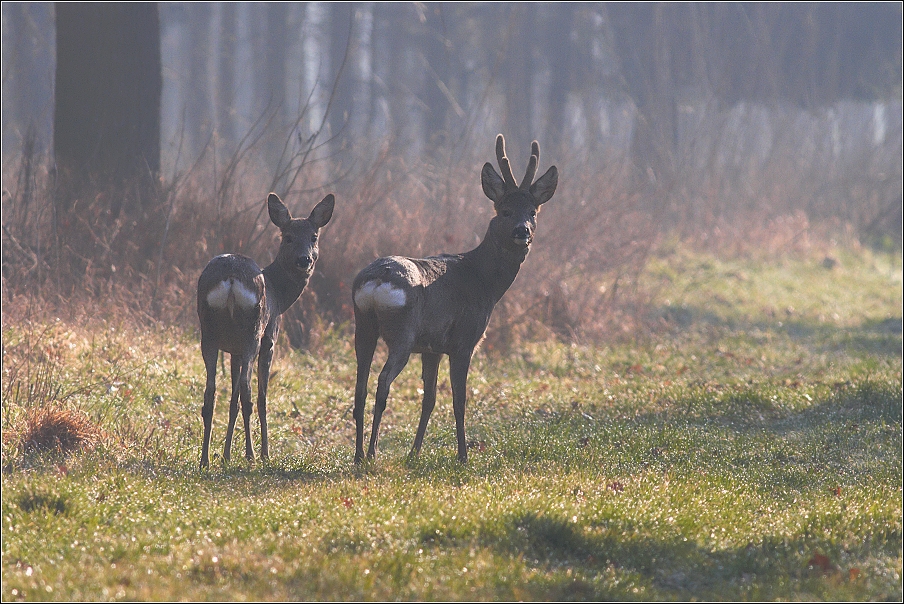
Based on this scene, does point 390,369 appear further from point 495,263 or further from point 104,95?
point 104,95

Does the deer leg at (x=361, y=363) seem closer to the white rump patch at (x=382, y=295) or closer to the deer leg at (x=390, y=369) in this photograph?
the deer leg at (x=390, y=369)

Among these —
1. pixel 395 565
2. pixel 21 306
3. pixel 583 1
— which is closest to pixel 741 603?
pixel 395 565

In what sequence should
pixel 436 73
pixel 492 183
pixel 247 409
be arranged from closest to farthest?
pixel 247 409 → pixel 492 183 → pixel 436 73

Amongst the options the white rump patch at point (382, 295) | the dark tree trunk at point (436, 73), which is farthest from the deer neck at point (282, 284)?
the dark tree trunk at point (436, 73)

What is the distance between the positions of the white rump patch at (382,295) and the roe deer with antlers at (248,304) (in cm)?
79

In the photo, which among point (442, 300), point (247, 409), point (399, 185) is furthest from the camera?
point (399, 185)

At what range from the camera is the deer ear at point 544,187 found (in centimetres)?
874

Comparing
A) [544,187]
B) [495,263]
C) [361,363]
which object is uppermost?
[544,187]

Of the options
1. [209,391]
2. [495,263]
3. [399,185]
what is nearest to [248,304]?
[209,391]

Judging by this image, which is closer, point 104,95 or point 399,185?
point 104,95

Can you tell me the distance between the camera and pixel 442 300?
8.22 metres

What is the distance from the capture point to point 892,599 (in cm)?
561

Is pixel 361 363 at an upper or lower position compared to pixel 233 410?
upper

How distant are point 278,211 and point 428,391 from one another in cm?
183
